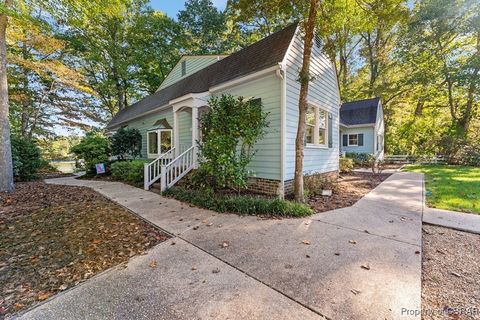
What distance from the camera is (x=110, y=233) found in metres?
3.72

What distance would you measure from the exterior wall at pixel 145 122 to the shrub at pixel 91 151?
2.57m

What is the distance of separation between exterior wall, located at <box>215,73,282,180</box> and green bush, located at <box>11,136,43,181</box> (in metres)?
11.0

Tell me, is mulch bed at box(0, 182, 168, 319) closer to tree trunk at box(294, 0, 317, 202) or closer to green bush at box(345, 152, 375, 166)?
tree trunk at box(294, 0, 317, 202)

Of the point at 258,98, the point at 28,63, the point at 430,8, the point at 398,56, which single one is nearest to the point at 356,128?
the point at 398,56

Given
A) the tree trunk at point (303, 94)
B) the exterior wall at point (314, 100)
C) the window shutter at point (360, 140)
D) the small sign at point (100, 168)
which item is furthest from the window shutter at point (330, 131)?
the window shutter at point (360, 140)

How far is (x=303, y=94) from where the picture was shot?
16.9ft

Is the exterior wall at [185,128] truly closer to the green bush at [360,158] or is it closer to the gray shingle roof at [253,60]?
the gray shingle roof at [253,60]

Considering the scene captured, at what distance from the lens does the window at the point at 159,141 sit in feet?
35.8

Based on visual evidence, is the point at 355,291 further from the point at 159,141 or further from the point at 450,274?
the point at 159,141

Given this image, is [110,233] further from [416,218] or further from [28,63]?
[28,63]

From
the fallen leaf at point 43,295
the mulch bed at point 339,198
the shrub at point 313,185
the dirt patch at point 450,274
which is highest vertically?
the shrub at point 313,185

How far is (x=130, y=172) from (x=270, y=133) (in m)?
6.51

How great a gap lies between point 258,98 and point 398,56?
64.3 ft

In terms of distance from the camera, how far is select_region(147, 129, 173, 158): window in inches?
429
